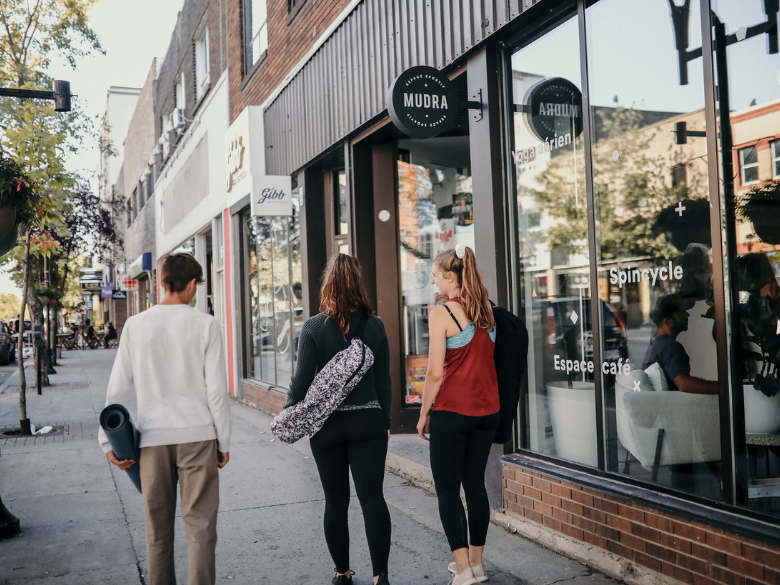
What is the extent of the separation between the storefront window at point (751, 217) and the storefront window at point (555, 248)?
0.92 metres

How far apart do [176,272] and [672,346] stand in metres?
2.84

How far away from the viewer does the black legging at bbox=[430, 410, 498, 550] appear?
152 inches

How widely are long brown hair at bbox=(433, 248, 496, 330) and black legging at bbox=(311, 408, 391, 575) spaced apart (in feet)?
2.42

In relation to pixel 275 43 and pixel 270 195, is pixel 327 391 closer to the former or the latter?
pixel 270 195

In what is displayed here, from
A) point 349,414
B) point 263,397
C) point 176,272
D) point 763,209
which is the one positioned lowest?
point 263,397

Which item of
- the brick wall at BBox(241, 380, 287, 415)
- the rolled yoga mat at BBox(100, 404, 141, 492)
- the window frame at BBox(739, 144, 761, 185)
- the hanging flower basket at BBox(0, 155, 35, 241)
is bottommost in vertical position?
the brick wall at BBox(241, 380, 287, 415)

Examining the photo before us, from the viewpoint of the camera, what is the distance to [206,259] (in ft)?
56.9

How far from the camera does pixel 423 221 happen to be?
8500mm

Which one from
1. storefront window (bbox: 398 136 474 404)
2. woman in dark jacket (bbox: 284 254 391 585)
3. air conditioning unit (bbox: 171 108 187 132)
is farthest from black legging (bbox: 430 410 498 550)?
air conditioning unit (bbox: 171 108 187 132)

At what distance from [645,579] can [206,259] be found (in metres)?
14.8

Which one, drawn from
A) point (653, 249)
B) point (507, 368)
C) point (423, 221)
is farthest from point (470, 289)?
point (423, 221)

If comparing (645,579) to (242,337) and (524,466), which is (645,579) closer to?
(524,466)

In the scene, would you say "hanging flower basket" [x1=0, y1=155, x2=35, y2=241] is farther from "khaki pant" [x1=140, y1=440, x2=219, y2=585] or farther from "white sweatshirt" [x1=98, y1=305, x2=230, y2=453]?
"khaki pant" [x1=140, y1=440, x2=219, y2=585]

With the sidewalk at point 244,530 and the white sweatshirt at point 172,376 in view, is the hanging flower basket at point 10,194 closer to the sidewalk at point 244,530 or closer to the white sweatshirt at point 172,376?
the sidewalk at point 244,530
